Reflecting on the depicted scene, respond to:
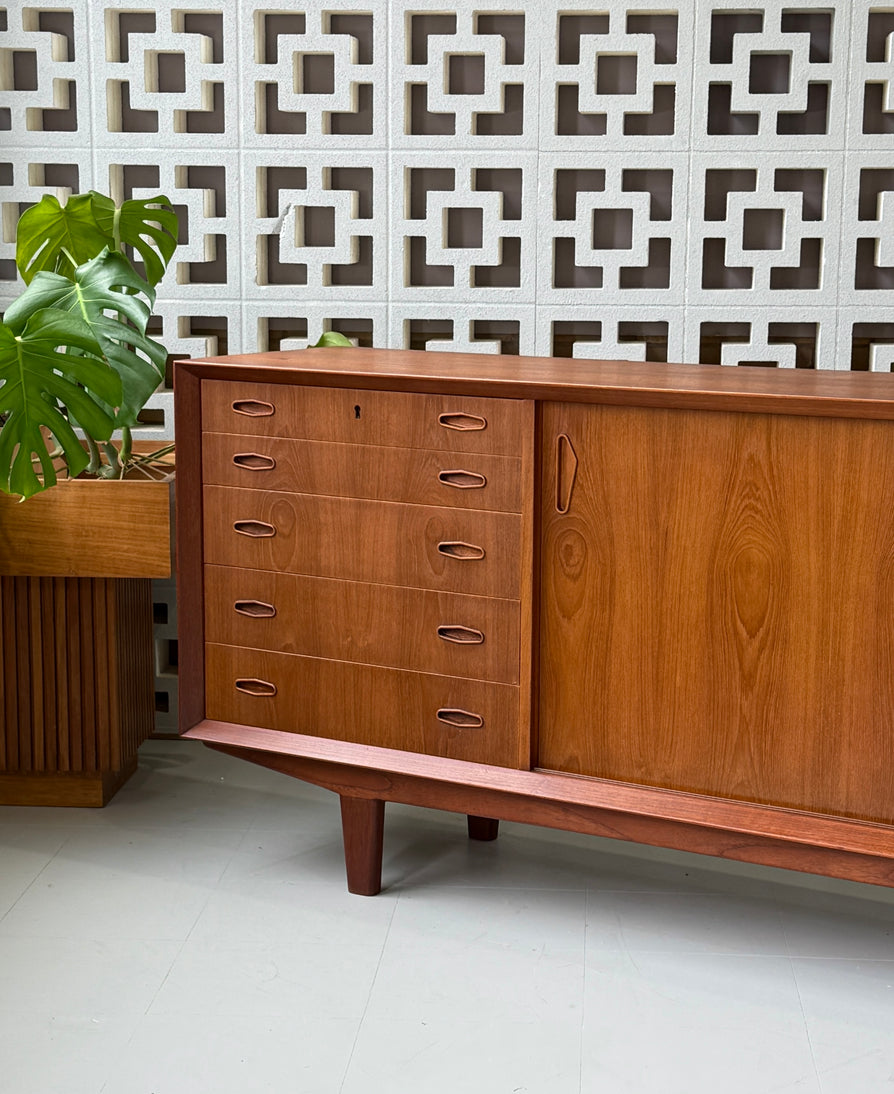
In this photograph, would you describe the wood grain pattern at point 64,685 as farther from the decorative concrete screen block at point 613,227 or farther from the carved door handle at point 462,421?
the decorative concrete screen block at point 613,227

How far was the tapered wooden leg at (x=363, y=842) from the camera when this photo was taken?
2.45 meters

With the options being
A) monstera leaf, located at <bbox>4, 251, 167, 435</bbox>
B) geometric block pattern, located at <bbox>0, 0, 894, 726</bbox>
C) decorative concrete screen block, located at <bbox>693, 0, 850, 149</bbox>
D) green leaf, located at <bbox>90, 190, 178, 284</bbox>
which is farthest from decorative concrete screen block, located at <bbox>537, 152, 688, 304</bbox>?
monstera leaf, located at <bbox>4, 251, 167, 435</bbox>

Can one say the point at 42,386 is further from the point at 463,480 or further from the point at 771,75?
the point at 771,75

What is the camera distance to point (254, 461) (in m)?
2.39

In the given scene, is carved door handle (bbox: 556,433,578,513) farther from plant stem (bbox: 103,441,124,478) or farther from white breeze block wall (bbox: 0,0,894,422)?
plant stem (bbox: 103,441,124,478)

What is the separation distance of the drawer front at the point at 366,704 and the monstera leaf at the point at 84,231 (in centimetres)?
96

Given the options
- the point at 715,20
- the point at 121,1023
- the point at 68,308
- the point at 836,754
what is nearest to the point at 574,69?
the point at 715,20

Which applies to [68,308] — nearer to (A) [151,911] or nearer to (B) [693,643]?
(A) [151,911]

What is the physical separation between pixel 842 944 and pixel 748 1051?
0.44 metres

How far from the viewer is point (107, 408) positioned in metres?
2.83

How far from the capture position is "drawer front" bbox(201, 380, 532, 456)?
2.19 meters

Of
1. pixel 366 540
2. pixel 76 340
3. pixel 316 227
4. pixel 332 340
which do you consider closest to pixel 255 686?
pixel 366 540

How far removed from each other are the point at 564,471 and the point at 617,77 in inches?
49.1

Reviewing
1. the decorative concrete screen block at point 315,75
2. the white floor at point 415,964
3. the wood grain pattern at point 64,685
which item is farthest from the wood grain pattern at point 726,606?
the decorative concrete screen block at point 315,75
